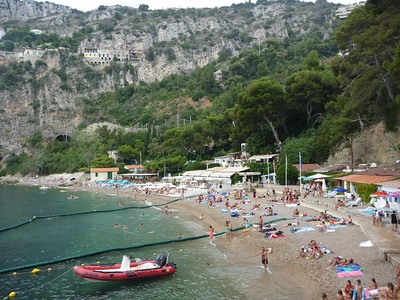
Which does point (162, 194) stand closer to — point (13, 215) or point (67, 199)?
point (67, 199)

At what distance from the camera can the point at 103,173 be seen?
67.2 metres

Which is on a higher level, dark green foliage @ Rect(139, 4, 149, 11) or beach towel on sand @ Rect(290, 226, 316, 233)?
dark green foliage @ Rect(139, 4, 149, 11)

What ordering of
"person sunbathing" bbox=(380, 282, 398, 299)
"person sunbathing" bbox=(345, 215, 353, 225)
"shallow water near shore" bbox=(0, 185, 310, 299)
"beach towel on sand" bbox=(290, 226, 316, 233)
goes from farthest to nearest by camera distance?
"beach towel on sand" bbox=(290, 226, 316, 233) < "person sunbathing" bbox=(345, 215, 353, 225) < "shallow water near shore" bbox=(0, 185, 310, 299) < "person sunbathing" bbox=(380, 282, 398, 299)

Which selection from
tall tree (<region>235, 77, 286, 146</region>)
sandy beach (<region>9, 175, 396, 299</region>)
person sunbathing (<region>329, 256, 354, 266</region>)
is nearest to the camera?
sandy beach (<region>9, 175, 396, 299</region>)

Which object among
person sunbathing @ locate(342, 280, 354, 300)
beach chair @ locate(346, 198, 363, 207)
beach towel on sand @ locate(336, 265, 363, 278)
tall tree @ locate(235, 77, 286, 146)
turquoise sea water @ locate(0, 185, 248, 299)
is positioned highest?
tall tree @ locate(235, 77, 286, 146)

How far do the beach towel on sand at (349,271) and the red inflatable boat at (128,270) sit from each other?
21.0ft

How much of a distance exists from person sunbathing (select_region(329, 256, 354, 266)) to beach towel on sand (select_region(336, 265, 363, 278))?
309 mm

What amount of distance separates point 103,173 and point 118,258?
51.1m

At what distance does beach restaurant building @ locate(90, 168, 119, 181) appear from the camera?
67.1m

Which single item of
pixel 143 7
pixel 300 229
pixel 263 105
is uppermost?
pixel 143 7

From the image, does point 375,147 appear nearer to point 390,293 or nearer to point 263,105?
point 263,105

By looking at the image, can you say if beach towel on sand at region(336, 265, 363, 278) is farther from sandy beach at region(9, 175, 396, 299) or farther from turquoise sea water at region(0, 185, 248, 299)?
turquoise sea water at region(0, 185, 248, 299)

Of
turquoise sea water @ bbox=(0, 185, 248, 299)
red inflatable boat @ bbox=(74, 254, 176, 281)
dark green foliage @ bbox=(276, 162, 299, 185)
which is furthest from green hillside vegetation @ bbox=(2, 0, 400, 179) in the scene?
red inflatable boat @ bbox=(74, 254, 176, 281)

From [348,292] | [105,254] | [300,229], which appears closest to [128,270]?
[105,254]
